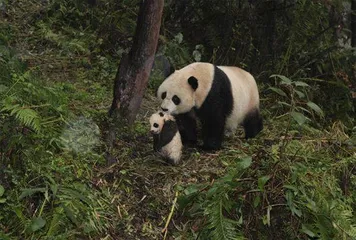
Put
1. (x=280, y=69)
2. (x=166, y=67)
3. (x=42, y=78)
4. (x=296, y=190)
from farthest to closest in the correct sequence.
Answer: (x=280, y=69)
(x=166, y=67)
(x=42, y=78)
(x=296, y=190)

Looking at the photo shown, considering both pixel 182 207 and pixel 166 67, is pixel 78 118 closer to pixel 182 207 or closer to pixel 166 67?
pixel 182 207

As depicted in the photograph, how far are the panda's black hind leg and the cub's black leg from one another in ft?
2.31

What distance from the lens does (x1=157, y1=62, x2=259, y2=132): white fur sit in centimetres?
536

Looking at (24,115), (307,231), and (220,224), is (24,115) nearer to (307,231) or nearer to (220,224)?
(220,224)

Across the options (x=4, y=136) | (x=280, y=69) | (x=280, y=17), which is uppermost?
(x=4, y=136)

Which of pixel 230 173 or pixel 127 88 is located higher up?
pixel 127 88

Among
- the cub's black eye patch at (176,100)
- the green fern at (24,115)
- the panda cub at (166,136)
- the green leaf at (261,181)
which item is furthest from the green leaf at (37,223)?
the cub's black eye patch at (176,100)

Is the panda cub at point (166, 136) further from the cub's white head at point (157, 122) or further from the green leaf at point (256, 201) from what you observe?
the green leaf at point (256, 201)

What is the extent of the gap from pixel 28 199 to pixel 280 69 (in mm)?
5043

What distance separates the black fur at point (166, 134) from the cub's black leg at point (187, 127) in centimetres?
45

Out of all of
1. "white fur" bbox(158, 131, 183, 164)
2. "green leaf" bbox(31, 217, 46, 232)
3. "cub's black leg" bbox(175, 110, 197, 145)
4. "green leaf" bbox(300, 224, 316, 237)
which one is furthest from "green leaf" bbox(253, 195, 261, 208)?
"green leaf" bbox(31, 217, 46, 232)

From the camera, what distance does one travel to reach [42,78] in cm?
650

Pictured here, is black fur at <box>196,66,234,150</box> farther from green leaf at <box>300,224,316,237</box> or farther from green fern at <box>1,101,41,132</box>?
green fern at <box>1,101,41,132</box>

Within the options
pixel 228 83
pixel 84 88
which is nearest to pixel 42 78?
pixel 84 88
